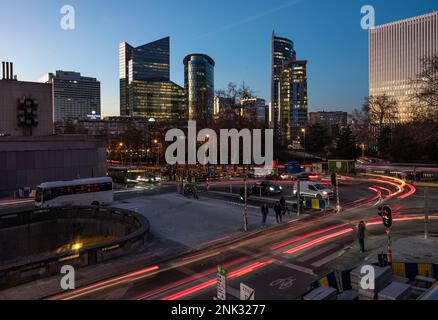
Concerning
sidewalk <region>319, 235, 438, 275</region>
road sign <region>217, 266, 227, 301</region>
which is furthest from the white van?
road sign <region>217, 266, 227, 301</region>

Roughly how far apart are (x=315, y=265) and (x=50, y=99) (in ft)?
152

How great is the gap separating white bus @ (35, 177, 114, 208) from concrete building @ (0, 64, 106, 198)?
1307 centimetres

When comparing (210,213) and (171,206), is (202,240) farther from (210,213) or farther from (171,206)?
(171,206)

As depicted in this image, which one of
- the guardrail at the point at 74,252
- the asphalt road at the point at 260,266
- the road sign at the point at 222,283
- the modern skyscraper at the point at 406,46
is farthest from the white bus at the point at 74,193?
the modern skyscraper at the point at 406,46

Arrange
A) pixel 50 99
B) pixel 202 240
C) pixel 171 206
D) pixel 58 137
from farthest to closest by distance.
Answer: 1. pixel 50 99
2. pixel 58 137
3. pixel 171 206
4. pixel 202 240

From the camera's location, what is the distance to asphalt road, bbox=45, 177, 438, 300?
13.5 metres

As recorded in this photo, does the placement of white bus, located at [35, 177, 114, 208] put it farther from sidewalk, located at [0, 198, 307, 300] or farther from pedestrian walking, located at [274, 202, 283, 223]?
pedestrian walking, located at [274, 202, 283, 223]

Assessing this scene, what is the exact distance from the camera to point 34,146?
145 ft

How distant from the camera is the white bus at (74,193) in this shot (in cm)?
3078

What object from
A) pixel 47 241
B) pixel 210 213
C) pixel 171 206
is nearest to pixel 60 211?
pixel 47 241

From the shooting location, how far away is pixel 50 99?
5059cm

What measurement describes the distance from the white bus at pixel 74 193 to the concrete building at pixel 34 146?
13070mm

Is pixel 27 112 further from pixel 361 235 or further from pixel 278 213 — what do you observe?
pixel 361 235

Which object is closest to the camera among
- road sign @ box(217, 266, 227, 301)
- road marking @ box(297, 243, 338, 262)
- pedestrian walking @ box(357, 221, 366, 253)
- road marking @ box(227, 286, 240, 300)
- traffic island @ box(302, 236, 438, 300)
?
road sign @ box(217, 266, 227, 301)
